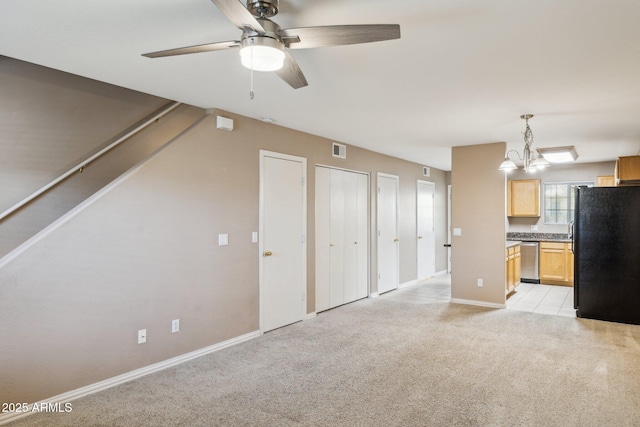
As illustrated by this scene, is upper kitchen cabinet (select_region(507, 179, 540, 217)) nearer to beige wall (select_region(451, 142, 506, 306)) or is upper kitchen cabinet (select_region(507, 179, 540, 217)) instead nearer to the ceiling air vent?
beige wall (select_region(451, 142, 506, 306))

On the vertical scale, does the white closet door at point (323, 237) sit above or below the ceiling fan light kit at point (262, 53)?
below

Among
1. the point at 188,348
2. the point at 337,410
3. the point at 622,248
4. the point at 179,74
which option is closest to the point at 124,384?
the point at 188,348

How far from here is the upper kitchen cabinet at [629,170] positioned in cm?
→ 562

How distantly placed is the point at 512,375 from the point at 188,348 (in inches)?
118

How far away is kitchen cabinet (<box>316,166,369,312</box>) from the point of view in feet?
17.5

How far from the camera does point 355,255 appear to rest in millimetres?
5988

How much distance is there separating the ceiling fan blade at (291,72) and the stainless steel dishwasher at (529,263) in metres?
7.00

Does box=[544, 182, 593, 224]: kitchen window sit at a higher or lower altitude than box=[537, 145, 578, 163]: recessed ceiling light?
lower

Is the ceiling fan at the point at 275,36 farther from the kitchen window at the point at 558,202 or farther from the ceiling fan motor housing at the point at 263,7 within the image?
the kitchen window at the point at 558,202

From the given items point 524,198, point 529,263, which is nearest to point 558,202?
point 524,198

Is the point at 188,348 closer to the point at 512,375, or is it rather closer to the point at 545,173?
the point at 512,375

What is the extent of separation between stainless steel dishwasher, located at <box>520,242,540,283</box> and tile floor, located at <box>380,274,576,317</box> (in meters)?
0.17

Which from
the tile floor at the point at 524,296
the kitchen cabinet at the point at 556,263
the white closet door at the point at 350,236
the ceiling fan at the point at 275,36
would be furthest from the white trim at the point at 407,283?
the ceiling fan at the point at 275,36

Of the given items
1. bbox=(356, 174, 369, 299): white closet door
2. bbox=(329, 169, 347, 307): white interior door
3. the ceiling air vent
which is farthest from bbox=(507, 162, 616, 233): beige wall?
bbox=(329, 169, 347, 307): white interior door
